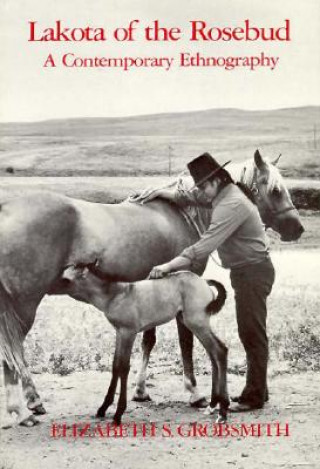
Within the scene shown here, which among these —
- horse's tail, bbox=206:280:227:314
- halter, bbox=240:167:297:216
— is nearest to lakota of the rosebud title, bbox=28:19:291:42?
halter, bbox=240:167:297:216

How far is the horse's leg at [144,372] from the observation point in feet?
16.5

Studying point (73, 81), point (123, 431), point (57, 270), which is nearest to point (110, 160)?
point (73, 81)

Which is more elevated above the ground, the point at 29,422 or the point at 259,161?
the point at 259,161

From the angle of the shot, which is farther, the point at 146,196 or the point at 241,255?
the point at 146,196

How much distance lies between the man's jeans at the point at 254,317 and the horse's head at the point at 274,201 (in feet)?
1.70

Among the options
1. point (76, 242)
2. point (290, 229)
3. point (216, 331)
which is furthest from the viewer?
point (216, 331)

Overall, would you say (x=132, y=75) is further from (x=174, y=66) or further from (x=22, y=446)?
(x=22, y=446)

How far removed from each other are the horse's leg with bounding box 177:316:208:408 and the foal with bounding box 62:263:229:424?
1.28 feet

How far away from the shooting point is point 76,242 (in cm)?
462

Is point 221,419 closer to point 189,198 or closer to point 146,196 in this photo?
point 189,198

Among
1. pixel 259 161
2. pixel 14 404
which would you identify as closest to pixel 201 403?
pixel 14 404

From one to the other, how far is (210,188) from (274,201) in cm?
85

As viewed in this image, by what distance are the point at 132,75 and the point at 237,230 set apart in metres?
1.79

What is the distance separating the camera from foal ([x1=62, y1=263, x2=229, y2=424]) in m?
4.22
